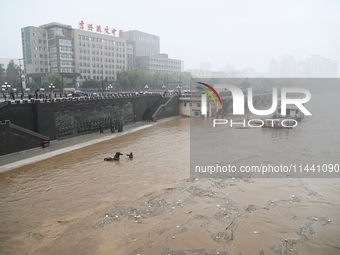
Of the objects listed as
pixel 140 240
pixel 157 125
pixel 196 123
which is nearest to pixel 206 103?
pixel 196 123

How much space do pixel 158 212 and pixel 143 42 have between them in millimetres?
125526

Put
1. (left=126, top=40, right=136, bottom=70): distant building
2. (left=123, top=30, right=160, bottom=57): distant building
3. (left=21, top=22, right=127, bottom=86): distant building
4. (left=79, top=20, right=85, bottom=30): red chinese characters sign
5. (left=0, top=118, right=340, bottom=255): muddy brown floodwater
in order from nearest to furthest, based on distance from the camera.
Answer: (left=0, top=118, right=340, bottom=255): muddy brown floodwater < (left=21, top=22, right=127, bottom=86): distant building < (left=79, top=20, right=85, bottom=30): red chinese characters sign < (left=126, top=40, right=136, bottom=70): distant building < (left=123, top=30, right=160, bottom=57): distant building

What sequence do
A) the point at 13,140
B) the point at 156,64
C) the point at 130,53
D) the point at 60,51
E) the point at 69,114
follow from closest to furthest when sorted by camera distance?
1. the point at 13,140
2. the point at 69,114
3. the point at 60,51
4. the point at 130,53
5. the point at 156,64

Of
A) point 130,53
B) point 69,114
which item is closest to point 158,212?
point 69,114

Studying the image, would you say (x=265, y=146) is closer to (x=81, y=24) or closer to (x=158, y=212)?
(x=158, y=212)

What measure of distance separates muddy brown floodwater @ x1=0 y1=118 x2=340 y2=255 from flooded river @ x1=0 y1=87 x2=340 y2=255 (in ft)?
0.12

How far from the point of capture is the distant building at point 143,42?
124m

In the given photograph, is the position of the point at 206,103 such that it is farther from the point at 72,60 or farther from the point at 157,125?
the point at 72,60

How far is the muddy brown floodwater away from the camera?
9.29 m

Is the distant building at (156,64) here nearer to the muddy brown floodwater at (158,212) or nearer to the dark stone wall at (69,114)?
the dark stone wall at (69,114)

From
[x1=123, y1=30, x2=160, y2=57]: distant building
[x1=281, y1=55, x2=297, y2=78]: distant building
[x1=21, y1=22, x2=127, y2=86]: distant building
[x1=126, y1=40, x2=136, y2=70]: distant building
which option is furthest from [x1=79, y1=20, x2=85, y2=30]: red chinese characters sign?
[x1=281, y1=55, x2=297, y2=78]: distant building

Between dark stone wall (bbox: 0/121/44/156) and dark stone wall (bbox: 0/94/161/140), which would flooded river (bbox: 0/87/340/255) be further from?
dark stone wall (bbox: 0/94/161/140)

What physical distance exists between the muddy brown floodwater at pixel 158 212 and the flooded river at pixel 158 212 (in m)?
0.04

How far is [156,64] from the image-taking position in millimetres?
109625
